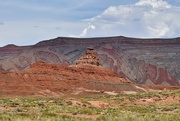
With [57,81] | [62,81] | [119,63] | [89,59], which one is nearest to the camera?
[57,81]

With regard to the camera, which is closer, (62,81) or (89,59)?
(62,81)

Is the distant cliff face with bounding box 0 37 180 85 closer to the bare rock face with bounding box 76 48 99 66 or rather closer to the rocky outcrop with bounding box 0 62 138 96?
the bare rock face with bounding box 76 48 99 66

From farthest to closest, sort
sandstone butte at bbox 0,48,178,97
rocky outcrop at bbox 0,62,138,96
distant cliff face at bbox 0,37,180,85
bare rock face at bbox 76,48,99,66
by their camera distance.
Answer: distant cliff face at bbox 0,37,180,85
bare rock face at bbox 76,48,99,66
sandstone butte at bbox 0,48,178,97
rocky outcrop at bbox 0,62,138,96

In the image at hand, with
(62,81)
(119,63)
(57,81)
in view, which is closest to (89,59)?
(62,81)

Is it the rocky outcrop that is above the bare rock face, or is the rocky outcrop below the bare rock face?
below

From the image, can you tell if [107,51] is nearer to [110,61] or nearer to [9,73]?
[110,61]

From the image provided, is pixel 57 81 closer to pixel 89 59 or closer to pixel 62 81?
pixel 62 81

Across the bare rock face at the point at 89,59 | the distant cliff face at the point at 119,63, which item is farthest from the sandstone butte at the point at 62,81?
the distant cliff face at the point at 119,63

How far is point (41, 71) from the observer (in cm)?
9350

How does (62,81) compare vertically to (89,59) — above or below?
below

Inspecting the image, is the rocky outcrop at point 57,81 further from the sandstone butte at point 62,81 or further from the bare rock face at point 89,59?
the bare rock face at point 89,59

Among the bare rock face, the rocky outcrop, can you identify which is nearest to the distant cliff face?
the bare rock face

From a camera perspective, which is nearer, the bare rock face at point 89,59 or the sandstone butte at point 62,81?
the sandstone butte at point 62,81

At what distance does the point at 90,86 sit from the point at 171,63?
10942 cm
